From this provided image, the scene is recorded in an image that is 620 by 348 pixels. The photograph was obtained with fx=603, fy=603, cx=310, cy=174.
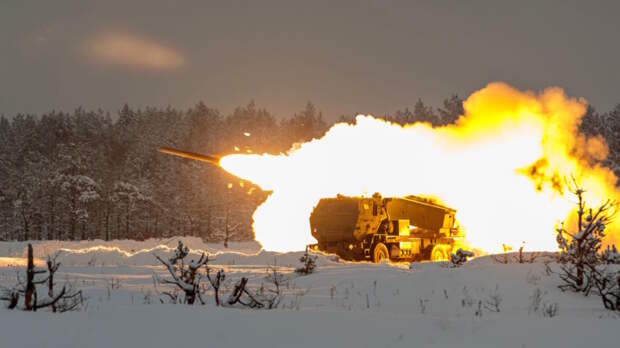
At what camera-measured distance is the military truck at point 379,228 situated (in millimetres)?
23875

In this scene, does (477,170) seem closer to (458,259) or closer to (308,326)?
(458,259)

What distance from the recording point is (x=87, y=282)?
Result: 1455 centimetres

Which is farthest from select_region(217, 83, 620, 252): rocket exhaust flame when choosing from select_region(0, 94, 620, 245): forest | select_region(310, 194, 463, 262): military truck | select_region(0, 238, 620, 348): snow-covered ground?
select_region(0, 94, 620, 245): forest

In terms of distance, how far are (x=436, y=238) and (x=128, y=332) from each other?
2295 centimetres

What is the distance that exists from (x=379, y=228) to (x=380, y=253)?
1.23m

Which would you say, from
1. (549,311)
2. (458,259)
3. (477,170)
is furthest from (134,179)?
(549,311)

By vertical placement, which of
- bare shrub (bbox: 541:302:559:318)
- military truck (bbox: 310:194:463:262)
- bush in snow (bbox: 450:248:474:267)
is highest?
military truck (bbox: 310:194:463:262)

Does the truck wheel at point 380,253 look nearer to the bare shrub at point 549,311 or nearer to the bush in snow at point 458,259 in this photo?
the bush in snow at point 458,259

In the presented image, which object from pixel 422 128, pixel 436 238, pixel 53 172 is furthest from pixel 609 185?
pixel 53 172

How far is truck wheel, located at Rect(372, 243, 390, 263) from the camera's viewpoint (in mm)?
23984

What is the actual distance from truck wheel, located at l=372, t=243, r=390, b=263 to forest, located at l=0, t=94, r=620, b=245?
4020 cm

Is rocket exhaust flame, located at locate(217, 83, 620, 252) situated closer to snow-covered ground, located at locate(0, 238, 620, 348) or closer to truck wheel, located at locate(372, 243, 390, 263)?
truck wheel, located at locate(372, 243, 390, 263)

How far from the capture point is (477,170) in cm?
3447

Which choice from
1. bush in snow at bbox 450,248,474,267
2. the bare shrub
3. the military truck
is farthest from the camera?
the military truck
